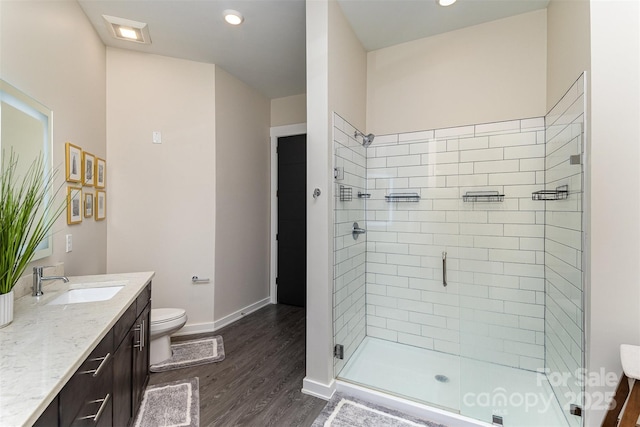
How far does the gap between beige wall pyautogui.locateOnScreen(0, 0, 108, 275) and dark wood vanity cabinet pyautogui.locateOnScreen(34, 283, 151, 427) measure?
75cm

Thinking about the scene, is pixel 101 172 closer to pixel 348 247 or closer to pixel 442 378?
pixel 348 247

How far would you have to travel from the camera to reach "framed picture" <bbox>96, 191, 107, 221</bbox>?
2441 millimetres

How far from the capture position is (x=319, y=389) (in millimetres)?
1944

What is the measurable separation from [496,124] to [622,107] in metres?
0.96

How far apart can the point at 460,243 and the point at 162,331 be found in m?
2.57

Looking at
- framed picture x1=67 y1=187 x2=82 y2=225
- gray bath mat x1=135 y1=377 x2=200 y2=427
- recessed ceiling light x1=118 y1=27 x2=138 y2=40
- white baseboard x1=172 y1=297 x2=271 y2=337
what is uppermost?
recessed ceiling light x1=118 y1=27 x2=138 y2=40

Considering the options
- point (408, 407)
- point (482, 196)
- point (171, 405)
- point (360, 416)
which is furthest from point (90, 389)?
point (482, 196)

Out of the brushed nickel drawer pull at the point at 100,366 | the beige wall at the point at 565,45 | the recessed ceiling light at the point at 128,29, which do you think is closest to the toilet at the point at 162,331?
the brushed nickel drawer pull at the point at 100,366

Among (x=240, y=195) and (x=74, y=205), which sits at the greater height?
(x=240, y=195)

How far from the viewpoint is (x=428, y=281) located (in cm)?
251

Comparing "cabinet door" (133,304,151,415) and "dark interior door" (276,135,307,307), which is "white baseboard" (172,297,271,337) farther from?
"cabinet door" (133,304,151,415)

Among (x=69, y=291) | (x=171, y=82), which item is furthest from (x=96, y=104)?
(x=69, y=291)

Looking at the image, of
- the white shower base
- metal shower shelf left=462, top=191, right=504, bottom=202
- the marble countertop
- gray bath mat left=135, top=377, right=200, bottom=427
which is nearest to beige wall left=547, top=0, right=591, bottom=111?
metal shower shelf left=462, top=191, right=504, bottom=202

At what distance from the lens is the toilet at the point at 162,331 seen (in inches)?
87.5
